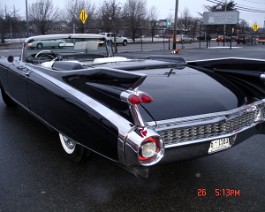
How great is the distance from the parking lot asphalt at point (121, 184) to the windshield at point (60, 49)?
1.56 meters

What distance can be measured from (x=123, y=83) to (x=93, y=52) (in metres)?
3.00

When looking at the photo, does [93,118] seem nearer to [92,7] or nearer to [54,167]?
[54,167]

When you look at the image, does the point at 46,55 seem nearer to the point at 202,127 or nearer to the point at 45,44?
the point at 45,44

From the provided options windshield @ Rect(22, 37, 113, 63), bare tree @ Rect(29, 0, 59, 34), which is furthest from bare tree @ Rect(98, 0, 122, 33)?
windshield @ Rect(22, 37, 113, 63)

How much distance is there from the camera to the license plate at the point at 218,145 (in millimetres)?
2856

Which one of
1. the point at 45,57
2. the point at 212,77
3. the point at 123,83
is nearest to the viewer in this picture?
the point at 123,83

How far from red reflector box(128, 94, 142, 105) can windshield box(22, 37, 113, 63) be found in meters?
2.83

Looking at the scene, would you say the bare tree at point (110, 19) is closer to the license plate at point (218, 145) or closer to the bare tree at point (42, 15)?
the bare tree at point (42, 15)

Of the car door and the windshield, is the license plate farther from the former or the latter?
the windshield

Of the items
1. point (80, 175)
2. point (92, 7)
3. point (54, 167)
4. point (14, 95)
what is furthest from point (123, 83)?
point (92, 7)

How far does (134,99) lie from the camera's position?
2.44m

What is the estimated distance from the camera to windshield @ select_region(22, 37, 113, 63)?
512 cm

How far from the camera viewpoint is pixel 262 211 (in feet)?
9.01

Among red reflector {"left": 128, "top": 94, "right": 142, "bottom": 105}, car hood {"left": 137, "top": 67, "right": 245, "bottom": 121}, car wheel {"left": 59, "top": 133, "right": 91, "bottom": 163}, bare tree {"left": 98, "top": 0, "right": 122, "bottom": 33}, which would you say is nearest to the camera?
red reflector {"left": 128, "top": 94, "right": 142, "bottom": 105}
